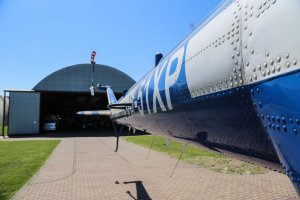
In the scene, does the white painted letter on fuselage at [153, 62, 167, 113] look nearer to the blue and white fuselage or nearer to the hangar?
the blue and white fuselage

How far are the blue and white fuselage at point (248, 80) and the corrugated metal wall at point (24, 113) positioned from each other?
38031 millimetres

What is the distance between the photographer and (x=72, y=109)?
65.1 metres

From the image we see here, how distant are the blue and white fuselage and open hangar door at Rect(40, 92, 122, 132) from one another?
49.0m

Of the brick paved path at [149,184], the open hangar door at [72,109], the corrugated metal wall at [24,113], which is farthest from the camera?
the open hangar door at [72,109]

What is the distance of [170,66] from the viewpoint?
388 cm

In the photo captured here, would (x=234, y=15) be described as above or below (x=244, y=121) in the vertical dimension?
above

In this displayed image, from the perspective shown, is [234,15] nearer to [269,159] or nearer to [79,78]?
[269,159]

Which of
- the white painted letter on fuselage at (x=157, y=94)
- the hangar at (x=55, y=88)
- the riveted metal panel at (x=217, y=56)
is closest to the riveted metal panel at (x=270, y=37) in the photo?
the riveted metal panel at (x=217, y=56)

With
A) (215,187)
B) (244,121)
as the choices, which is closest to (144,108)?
(244,121)

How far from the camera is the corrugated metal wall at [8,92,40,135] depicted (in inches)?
1484

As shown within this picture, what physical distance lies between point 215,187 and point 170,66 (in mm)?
6159

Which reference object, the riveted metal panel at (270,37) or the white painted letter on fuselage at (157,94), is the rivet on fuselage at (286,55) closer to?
the riveted metal panel at (270,37)

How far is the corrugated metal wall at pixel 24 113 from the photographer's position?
3769cm

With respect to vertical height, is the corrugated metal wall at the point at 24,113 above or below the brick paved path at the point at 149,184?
above
